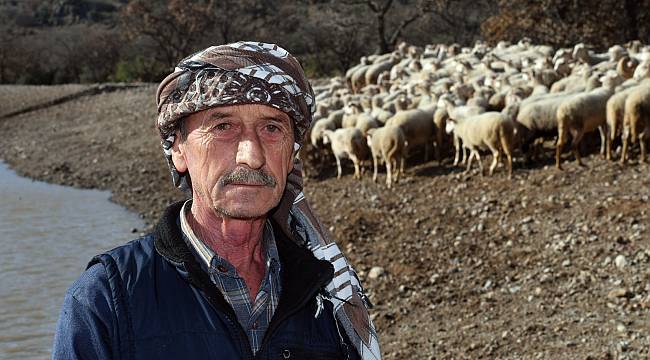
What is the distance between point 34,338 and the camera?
855cm

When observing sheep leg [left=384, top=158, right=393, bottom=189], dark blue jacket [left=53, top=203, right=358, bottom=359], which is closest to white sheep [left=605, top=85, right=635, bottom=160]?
sheep leg [left=384, top=158, right=393, bottom=189]

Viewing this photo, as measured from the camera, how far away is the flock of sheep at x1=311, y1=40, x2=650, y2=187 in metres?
10.1

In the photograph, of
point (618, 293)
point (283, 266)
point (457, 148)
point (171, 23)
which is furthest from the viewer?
point (171, 23)

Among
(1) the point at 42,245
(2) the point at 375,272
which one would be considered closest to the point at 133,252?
(2) the point at 375,272

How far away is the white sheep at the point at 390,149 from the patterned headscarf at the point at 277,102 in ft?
29.4

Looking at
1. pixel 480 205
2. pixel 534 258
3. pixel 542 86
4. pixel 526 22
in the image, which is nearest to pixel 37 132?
pixel 526 22

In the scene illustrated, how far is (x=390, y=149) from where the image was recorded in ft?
37.3

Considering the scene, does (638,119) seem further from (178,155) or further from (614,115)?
(178,155)

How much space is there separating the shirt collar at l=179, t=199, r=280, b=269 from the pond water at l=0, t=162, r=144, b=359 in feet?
20.4

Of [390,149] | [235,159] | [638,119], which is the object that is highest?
[235,159]

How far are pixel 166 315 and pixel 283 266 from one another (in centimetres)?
34

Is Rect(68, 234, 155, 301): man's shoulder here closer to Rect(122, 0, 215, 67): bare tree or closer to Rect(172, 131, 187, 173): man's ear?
Rect(172, 131, 187, 173): man's ear

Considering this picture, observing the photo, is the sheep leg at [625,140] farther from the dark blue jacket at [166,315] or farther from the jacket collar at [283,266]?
the dark blue jacket at [166,315]

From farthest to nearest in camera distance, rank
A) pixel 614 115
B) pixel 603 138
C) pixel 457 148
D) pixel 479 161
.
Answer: pixel 457 148 → pixel 479 161 → pixel 603 138 → pixel 614 115
